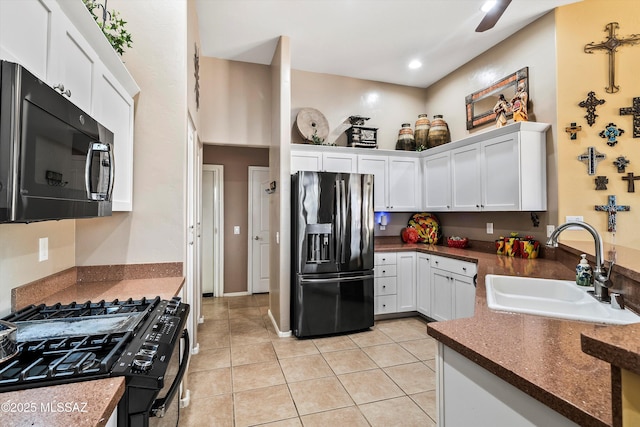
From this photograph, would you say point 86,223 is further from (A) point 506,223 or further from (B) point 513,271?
(A) point 506,223

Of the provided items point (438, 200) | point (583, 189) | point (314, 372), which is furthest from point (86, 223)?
point (583, 189)

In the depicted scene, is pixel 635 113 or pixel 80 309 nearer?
pixel 80 309

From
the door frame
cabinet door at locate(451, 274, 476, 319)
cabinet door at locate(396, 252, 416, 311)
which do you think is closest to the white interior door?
the door frame

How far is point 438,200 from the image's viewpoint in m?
4.04

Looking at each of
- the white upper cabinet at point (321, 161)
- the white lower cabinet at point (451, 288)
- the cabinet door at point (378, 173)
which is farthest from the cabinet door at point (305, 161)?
the white lower cabinet at point (451, 288)

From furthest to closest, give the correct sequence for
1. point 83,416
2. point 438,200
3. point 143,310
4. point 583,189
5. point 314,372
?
1. point 438,200
2. point 583,189
3. point 314,372
4. point 143,310
5. point 83,416

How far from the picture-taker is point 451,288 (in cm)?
334

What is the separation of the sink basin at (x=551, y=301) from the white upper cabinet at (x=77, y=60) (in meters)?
1.99

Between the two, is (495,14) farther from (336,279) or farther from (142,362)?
(336,279)

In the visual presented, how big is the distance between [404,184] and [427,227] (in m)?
0.69

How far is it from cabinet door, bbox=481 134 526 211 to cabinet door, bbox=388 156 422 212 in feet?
3.45

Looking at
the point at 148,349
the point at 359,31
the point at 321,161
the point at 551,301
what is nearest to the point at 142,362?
the point at 148,349

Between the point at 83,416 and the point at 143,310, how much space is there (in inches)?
30.8

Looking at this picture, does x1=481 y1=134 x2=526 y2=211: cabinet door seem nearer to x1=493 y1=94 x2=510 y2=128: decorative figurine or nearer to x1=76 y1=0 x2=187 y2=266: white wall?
x1=493 y1=94 x2=510 y2=128: decorative figurine
